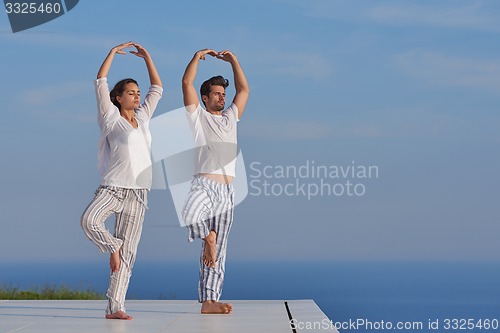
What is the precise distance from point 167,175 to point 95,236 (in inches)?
30.5

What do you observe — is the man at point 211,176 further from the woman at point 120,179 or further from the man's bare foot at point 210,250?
the woman at point 120,179

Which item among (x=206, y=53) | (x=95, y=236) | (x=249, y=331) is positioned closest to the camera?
(x=249, y=331)

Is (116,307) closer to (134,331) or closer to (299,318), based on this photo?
(134,331)

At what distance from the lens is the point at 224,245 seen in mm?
7727

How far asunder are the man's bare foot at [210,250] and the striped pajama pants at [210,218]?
4 cm

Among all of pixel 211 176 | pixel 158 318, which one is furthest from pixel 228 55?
pixel 158 318

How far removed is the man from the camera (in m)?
7.57

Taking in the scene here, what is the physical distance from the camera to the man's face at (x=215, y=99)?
7.77 meters

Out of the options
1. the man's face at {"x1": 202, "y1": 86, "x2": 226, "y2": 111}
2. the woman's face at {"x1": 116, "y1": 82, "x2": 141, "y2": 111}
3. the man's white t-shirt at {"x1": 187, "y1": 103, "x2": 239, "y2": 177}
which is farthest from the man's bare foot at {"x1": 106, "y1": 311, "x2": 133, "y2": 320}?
the man's face at {"x1": 202, "y1": 86, "x2": 226, "y2": 111}

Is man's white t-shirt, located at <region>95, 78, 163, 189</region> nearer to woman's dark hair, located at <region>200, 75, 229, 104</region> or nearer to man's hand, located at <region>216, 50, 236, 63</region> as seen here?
woman's dark hair, located at <region>200, 75, 229, 104</region>

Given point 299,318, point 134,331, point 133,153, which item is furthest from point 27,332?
point 299,318

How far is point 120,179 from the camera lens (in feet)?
24.2

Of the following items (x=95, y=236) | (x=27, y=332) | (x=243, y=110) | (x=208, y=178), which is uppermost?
(x=243, y=110)

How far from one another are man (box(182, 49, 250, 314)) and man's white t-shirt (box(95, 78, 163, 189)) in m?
0.42
